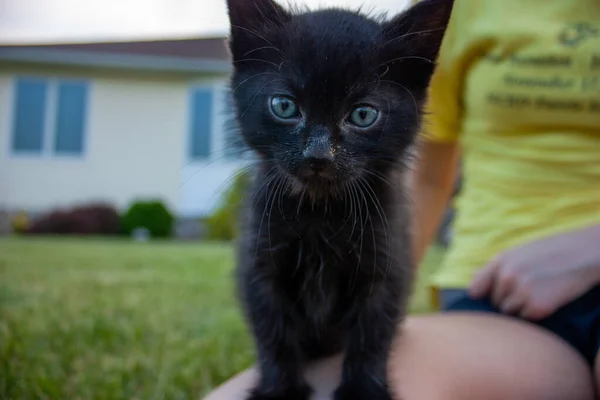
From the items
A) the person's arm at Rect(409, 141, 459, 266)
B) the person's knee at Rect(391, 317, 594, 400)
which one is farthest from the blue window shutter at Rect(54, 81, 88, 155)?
the person's knee at Rect(391, 317, 594, 400)

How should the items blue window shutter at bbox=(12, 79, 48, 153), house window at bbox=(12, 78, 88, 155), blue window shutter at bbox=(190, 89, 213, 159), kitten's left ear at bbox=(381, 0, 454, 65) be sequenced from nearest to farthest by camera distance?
kitten's left ear at bbox=(381, 0, 454, 65) → blue window shutter at bbox=(12, 79, 48, 153) → house window at bbox=(12, 78, 88, 155) → blue window shutter at bbox=(190, 89, 213, 159)

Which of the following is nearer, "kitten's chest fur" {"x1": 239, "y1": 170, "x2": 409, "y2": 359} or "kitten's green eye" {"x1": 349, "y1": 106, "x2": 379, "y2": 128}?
"kitten's green eye" {"x1": 349, "y1": 106, "x2": 379, "y2": 128}

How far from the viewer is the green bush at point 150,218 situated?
1388 centimetres

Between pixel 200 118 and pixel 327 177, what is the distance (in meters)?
13.0

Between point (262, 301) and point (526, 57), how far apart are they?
125 centimetres

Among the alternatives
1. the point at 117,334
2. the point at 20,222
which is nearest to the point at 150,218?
the point at 20,222

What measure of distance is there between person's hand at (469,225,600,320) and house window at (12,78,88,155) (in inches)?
515

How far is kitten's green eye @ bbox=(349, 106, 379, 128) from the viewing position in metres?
1.30

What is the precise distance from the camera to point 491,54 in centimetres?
214

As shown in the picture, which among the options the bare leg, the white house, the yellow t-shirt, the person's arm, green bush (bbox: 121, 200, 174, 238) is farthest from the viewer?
green bush (bbox: 121, 200, 174, 238)

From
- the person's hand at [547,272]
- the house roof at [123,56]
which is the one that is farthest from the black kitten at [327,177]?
the house roof at [123,56]

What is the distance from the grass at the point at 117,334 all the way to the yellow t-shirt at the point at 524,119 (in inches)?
37.0

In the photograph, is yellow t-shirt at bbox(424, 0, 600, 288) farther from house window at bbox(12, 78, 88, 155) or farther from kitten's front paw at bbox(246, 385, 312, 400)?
house window at bbox(12, 78, 88, 155)

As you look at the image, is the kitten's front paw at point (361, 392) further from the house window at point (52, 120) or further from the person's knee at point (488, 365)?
the house window at point (52, 120)
